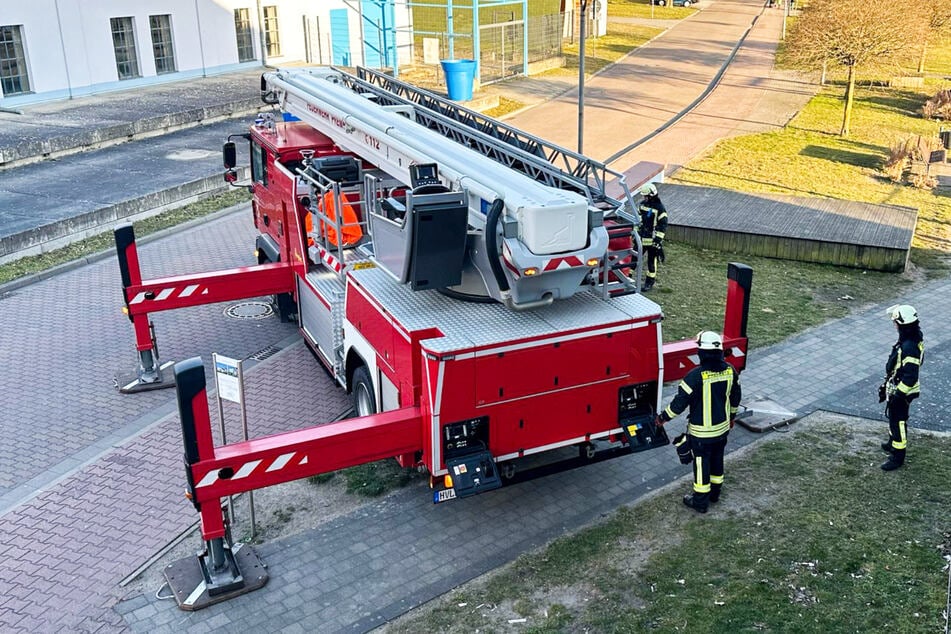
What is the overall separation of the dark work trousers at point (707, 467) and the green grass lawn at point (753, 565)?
0.51 ft

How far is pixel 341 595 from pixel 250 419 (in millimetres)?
3001

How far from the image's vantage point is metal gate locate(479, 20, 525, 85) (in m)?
28.1

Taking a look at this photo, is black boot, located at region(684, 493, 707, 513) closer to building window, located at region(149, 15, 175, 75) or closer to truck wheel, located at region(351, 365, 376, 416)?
truck wheel, located at region(351, 365, 376, 416)

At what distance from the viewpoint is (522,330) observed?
21.1 ft

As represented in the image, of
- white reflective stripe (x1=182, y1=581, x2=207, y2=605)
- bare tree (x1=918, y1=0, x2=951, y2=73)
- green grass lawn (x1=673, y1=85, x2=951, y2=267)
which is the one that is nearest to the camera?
white reflective stripe (x1=182, y1=581, x2=207, y2=605)

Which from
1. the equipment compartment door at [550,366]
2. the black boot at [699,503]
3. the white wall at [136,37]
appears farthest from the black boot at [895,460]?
the white wall at [136,37]

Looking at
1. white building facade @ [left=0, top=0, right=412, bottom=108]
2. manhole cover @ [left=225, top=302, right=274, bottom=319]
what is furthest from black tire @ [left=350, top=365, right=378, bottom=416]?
white building facade @ [left=0, top=0, right=412, bottom=108]

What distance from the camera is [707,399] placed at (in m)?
6.66

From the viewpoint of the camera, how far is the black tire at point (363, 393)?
298 inches

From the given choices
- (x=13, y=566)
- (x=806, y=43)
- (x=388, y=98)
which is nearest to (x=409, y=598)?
(x=13, y=566)

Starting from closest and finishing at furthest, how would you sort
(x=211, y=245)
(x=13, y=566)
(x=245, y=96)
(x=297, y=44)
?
(x=13, y=566), (x=211, y=245), (x=245, y=96), (x=297, y=44)

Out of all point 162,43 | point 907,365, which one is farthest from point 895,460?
point 162,43

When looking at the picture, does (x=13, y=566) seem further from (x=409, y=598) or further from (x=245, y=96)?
(x=245, y=96)

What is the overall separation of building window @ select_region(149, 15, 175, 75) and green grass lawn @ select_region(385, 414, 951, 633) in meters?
23.8
